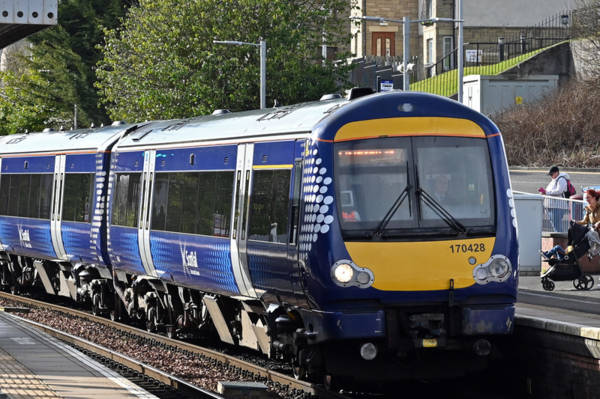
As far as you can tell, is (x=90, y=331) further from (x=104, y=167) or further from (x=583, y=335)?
(x=583, y=335)

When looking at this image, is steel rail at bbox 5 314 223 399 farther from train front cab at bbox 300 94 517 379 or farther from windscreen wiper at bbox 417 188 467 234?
windscreen wiper at bbox 417 188 467 234

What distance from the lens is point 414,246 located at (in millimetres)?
12820

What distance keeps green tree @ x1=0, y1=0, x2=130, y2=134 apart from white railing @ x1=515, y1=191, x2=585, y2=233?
39127 millimetres

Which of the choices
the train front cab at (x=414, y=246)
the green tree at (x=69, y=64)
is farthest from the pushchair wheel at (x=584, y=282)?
the green tree at (x=69, y=64)

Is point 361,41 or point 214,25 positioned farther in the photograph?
point 361,41

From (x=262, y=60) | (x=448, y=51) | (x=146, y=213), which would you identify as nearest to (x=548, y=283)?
(x=146, y=213)

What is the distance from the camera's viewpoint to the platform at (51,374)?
12.5 m

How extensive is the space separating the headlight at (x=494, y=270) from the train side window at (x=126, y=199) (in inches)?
322

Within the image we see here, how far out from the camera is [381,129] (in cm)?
1321

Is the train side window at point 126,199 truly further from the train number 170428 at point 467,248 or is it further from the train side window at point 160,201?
the train number 170428 at point 467,248

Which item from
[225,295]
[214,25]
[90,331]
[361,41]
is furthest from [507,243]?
[361,41]

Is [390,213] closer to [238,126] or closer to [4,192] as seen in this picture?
[238,126]

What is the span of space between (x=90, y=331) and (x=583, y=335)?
11567 millimetres

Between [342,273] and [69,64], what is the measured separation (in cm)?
5336
